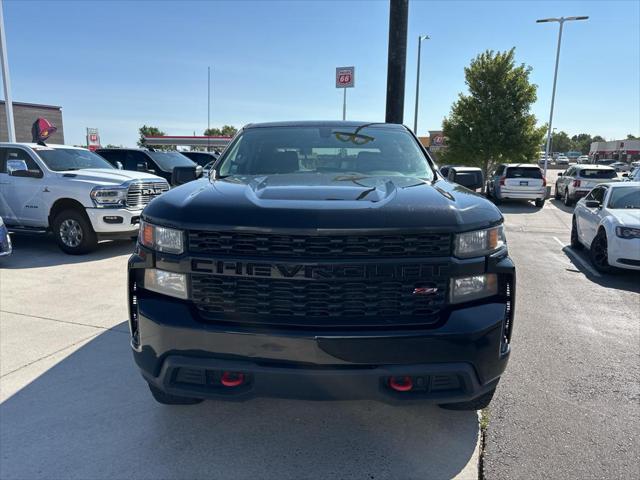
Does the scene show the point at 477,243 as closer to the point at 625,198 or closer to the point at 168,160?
the point at 625,198

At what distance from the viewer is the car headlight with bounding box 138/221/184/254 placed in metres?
2.31

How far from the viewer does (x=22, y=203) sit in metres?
8.32

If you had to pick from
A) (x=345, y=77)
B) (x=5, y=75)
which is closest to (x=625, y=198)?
(x=345, y=77)

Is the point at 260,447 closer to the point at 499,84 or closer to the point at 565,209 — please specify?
the point at 565,209

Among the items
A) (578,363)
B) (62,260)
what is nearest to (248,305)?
(578,363)

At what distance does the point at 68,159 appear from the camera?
8773mm

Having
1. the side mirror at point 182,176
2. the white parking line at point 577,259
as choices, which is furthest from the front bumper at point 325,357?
the white parking line at point 577,259

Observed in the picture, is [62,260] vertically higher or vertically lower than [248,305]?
lower

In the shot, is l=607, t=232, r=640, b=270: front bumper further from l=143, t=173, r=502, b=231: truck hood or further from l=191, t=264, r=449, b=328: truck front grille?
l=191, t=264, r=449, b=328: truck front grille

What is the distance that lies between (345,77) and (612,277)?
6795 mm

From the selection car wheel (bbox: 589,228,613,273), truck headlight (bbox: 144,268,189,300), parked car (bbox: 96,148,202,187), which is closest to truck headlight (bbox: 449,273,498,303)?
truck headlight (bbox: 144,268,189,300)

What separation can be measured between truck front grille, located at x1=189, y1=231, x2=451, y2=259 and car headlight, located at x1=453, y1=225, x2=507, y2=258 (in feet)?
0.20

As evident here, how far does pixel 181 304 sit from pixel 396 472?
143 centimetres

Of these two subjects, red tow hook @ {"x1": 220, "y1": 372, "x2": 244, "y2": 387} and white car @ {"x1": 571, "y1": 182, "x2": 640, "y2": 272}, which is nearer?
red tow hook @ {"x1": 220, "y1": 372, "x2": 244, "y2": 387}
